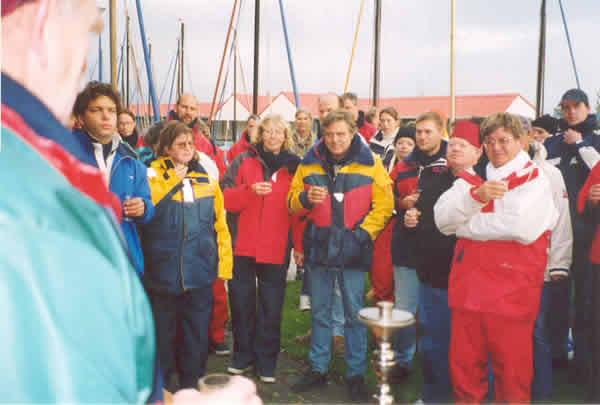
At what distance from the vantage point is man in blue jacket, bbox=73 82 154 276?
3.03 meters

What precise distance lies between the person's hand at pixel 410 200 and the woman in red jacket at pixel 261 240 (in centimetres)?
103

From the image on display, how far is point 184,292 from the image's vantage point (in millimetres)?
3645

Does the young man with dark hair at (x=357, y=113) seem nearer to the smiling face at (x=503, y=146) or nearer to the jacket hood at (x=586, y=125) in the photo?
the jacket hood at (x=586, y=125)

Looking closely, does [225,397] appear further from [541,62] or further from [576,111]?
[541,62]

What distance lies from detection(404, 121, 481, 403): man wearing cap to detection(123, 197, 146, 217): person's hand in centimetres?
189

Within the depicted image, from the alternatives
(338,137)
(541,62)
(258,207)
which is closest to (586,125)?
(338,137)

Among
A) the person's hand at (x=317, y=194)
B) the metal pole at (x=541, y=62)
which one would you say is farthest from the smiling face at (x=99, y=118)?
the metal pole at (x=541, y=62)

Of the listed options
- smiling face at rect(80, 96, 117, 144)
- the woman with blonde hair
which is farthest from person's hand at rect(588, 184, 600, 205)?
smiling face at rect(80, 96, 117, 144)

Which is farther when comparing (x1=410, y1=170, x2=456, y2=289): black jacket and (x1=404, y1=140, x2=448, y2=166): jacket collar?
(x1=404, y1=140, x2=448, y2=166): jacket collar

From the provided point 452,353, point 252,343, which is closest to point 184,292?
point 252,343

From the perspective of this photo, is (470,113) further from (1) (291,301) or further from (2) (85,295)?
(2) (85,295)

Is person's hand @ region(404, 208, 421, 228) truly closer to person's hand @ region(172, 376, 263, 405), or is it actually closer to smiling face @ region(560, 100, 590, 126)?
smiling face @ region(560, 100, 590, 126)

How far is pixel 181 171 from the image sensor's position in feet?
12.0

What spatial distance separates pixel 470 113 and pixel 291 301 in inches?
1272
